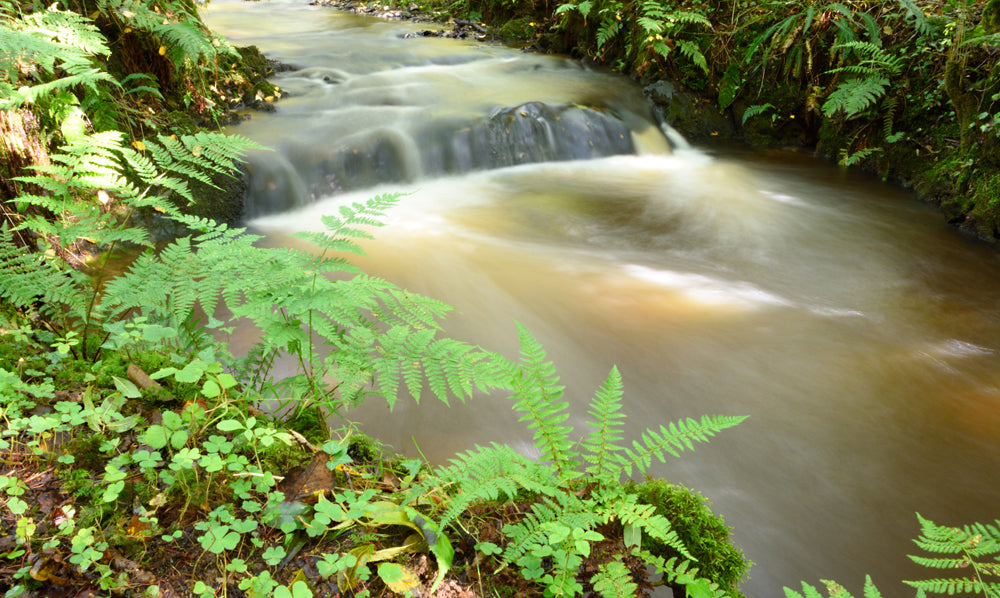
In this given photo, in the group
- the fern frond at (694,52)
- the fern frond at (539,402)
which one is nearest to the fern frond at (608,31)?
the fern frond at (694,52)

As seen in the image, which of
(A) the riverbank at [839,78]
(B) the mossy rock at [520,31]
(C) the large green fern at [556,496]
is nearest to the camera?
(C) the large green fern at [556,496]

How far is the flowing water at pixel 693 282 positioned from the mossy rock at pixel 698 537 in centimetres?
69

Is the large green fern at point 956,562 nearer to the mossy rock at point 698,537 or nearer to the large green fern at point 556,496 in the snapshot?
the mossy rock at point 698,537

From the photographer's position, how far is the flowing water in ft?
9.56

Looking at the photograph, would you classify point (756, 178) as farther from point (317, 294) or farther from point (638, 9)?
point (317, 294)

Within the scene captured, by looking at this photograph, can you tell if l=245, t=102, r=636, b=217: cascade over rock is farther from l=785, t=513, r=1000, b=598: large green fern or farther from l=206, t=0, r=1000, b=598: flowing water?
l=785, t=513, r=1000, b=598: large green fern

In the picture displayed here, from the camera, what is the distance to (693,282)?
491 cm

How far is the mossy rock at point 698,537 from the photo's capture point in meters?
1.87

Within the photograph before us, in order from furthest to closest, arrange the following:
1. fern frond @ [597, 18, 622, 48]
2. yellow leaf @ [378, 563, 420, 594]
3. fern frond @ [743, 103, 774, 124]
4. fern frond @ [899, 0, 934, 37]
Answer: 1. fern frond @ [597, 18, 622, 48]
2. fern frond @ [743, 103, 774, 124]
3. fern frond @ [899, 0, 934, 37]
4. yellow leaf @ [378, 563, 420, 594]

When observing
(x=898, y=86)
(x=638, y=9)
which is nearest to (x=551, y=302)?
(x=898, y=86)

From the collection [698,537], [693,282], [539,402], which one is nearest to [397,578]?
[539,402]

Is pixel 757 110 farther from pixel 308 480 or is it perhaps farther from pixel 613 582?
pixel 308 480

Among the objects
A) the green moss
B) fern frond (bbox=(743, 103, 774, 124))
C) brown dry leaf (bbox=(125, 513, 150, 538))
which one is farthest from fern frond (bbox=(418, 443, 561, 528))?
fern frond (bbox=(743, 103, 774, 124))

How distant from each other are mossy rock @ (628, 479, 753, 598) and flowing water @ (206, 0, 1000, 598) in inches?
27.1
